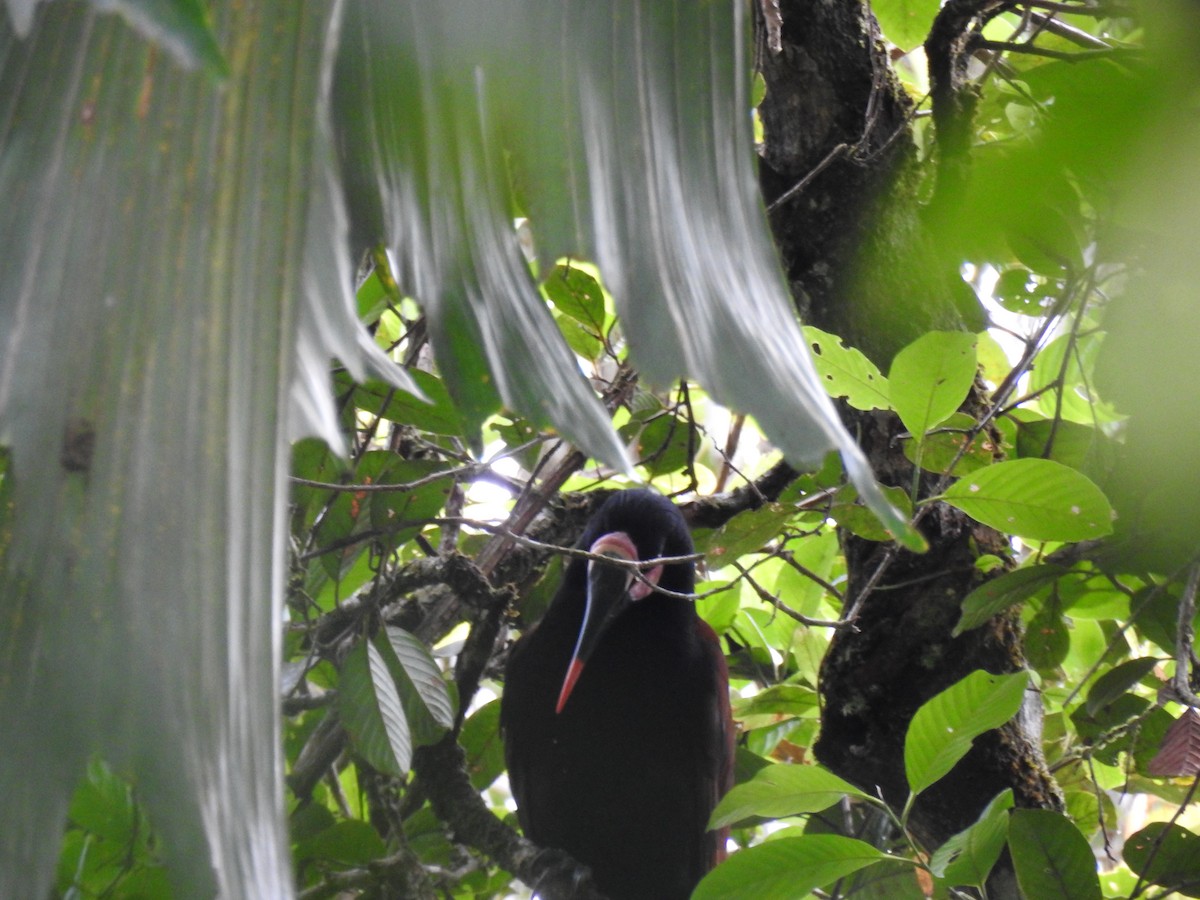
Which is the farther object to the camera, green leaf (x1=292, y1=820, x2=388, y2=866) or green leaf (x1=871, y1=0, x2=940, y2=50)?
green leaf (x1=871, y1=0, x2=940, y2=50)

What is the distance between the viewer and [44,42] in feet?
1.64

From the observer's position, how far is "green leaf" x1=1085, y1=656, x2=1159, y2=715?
4.57 ft

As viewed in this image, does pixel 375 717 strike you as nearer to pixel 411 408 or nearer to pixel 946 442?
pixel 411 408

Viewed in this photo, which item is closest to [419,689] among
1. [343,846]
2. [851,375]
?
[343,846]

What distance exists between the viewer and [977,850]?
1.02 metres

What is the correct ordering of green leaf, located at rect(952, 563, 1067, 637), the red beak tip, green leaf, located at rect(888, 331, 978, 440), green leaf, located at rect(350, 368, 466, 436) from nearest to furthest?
green leaf, located at rect(888, 331, 978, 440) < green leaf, located at rect(952, 563, 1067, 637) < green leaf, located at rect(350, 368, 466, 436) < the red beak tip

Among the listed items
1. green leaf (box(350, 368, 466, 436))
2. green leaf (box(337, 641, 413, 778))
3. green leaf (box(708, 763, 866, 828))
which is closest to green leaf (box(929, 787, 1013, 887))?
green leaf (box(708, 763, 866, 828))

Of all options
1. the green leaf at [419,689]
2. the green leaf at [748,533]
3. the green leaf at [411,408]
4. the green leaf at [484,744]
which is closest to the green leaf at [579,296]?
the green leaf at [411,408]

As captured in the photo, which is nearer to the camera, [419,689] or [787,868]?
[787,868]

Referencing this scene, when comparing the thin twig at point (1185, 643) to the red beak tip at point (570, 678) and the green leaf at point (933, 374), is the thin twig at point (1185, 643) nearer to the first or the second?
the green leaf at point (933, 374)

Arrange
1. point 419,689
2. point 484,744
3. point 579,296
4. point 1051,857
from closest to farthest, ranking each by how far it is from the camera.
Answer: point 1051,857 → point 419,689 → point 579,296 → point 484,744

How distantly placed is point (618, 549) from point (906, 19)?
1053 millimetres

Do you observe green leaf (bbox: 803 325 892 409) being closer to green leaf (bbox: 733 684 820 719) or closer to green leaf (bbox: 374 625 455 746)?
green leaf (bbox: 733 684 820 719)

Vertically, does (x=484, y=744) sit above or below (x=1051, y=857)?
below
